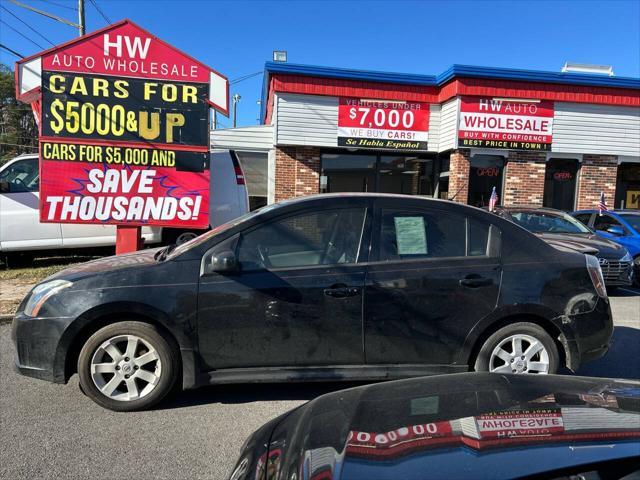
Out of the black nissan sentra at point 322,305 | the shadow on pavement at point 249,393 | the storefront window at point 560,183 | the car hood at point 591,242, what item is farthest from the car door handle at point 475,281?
the storefront window at point 560,183

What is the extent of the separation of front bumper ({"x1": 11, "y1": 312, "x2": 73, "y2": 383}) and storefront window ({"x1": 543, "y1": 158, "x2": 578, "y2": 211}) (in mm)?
13534

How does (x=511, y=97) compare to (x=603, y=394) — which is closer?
(x=603, y=394)

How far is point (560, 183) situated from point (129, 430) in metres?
13.9

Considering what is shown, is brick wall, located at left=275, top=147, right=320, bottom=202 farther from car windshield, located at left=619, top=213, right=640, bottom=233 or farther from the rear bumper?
the rear bumper

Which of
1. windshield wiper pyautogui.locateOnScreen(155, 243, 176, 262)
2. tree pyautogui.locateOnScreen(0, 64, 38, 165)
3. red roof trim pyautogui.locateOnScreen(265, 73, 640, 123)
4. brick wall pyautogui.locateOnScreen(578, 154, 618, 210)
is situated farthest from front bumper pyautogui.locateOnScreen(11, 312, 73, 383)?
tree pyautogui.locateOnScreen(0, 64, 38, 165)

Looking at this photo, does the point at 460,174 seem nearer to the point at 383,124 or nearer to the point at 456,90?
the point at 456,90

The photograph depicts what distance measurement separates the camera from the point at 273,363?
11.6 ft

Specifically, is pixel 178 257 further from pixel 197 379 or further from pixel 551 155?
pixel 551 155

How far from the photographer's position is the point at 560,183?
45.5 ft

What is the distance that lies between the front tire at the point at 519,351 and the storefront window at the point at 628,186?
13163 mm

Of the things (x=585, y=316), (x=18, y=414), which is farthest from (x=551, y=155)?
(x=18, y=414)

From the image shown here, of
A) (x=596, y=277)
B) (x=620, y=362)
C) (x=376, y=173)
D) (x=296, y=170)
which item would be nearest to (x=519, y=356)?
(x=596, y=277)

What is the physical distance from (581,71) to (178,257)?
1491cm

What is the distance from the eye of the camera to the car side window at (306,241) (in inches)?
142
